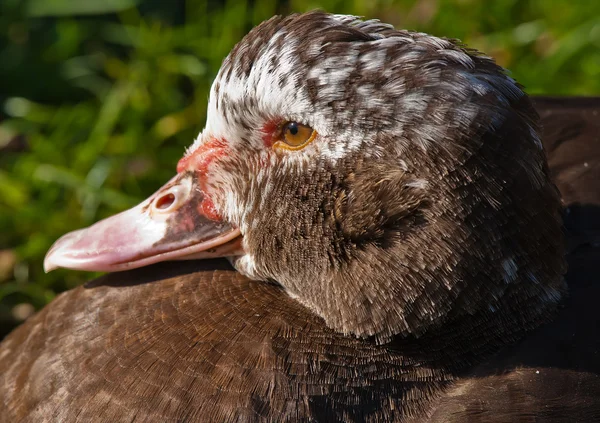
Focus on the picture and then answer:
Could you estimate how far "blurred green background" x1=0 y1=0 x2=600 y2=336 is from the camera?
3562mm

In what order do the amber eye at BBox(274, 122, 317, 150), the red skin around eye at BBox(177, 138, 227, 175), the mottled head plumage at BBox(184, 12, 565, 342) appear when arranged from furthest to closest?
the red skin around eye at BBox(177, 138, 227, 175), the amber eye at BBox(274, 122, 317, 150), the mottled head plumage at BBox(184, 12, 565, 342)

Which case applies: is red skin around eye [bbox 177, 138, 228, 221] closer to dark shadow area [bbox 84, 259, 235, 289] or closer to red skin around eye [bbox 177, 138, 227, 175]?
red skin around eye [bbox 177, 138, 227, 175]

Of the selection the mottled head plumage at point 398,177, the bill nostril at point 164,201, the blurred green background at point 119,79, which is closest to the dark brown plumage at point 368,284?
the mottled head plumage at point 398,177

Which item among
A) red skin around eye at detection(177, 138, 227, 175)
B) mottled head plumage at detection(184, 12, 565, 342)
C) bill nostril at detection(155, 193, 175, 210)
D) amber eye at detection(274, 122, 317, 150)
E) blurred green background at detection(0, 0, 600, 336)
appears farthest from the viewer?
blurred green background at detection(0, 0, 600, 336)

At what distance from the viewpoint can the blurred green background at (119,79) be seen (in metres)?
3.56

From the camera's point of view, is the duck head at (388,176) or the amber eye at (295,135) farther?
the amber eye at (295,135)

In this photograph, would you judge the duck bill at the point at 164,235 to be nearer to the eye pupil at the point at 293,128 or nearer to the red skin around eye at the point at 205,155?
the red skin around eye at the point at 205,155

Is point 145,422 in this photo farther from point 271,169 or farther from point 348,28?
point 348,28

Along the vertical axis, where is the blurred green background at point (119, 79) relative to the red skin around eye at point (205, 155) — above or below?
below

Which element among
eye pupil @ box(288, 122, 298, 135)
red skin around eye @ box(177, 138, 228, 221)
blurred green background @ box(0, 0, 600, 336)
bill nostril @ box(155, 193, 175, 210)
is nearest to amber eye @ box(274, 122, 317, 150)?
eye pupil @ box(288, 122, 298, 135)

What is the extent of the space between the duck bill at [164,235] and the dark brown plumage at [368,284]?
0.04 m

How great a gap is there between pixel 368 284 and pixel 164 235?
636 millimetres

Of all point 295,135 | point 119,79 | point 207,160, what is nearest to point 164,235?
point 207,160

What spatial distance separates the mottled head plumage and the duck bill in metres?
0.23
